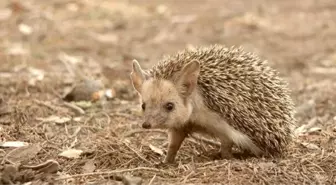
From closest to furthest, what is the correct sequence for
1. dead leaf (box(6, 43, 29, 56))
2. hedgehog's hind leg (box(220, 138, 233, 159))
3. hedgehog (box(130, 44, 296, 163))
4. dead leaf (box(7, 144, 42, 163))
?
dead leaf (box(7, 144, 42, 163))
hedgehog (box(130, 44, 296, 163))
hedgehog's hind leg (box(220, 138, 233, 159))
dead leaf (box(6, 43, 29, 56))

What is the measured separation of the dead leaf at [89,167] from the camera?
21.0ft

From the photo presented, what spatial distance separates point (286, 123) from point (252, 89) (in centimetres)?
57

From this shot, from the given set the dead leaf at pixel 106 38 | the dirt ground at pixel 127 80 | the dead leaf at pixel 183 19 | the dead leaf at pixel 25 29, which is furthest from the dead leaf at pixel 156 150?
the dead leaf at pixel 183 19

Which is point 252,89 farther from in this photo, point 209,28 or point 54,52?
point 209,28

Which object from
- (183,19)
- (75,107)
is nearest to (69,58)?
(75,107)

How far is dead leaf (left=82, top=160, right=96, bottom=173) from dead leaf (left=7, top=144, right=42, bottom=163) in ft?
1.77

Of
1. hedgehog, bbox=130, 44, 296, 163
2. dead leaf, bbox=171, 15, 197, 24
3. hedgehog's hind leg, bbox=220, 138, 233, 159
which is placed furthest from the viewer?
dead leaf, bbox=171, 15, 197, 24

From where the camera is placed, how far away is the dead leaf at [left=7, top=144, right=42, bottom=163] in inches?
252

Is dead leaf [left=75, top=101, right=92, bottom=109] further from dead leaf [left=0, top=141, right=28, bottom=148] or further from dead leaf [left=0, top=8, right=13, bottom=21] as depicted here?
dead leaf [left=0, top=8, right=13, bottom=21]

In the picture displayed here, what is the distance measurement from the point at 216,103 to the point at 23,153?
2069 mm

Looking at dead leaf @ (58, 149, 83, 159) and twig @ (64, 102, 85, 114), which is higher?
twig @ (64, 102, 85, 114)

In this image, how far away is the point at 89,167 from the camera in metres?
6.52

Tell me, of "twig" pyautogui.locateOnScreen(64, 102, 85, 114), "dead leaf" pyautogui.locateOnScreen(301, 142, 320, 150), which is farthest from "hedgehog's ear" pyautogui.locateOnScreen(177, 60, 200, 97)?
"twig" pyautogui.locateOnScreen(64, 102, 85, 114)

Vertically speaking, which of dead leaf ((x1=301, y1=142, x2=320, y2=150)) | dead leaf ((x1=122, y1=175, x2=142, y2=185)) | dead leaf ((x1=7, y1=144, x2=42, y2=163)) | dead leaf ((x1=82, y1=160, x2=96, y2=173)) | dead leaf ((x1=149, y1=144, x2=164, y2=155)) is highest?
dead leaf ((x1=7, y1=144, x2=42, y2=163))
